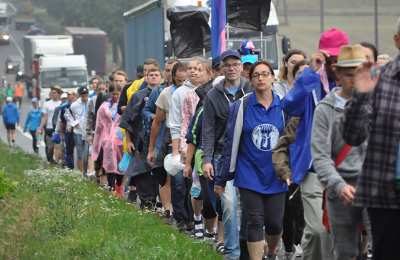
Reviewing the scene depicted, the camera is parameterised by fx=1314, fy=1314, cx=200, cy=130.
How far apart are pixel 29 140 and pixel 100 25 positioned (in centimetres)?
5925

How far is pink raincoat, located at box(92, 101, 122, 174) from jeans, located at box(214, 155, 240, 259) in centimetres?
766

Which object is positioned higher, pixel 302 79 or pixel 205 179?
pixel 302 79

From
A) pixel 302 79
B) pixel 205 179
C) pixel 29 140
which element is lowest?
pixel 29 140

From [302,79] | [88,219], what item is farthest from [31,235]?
[302,79]

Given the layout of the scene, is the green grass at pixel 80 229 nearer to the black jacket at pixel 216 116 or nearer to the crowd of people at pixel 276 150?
the crowd of people at pixel 276 150

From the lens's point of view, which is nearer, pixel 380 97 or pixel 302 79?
pixel 380 97

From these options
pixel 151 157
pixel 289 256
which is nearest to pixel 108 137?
pixel 151 157

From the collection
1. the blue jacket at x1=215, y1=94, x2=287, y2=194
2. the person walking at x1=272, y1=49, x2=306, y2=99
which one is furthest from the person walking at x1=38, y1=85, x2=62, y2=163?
the blue jacket at x1=215, y1=94, x2=287, y2=194

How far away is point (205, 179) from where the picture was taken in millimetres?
11891

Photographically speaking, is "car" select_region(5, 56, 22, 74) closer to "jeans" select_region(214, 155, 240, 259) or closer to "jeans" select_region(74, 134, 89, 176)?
"jeans" select_region(74, 134, 89, 176)

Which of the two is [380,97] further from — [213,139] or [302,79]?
[213,139]

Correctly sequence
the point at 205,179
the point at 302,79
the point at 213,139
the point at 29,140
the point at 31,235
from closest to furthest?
the point at 302,79 < the point at 213,139 < the point at 205,179 < the point at 31,235 < the point at 29,140

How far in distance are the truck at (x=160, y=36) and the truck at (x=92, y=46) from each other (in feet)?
122

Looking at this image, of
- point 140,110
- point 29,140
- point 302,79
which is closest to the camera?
point 302,79
